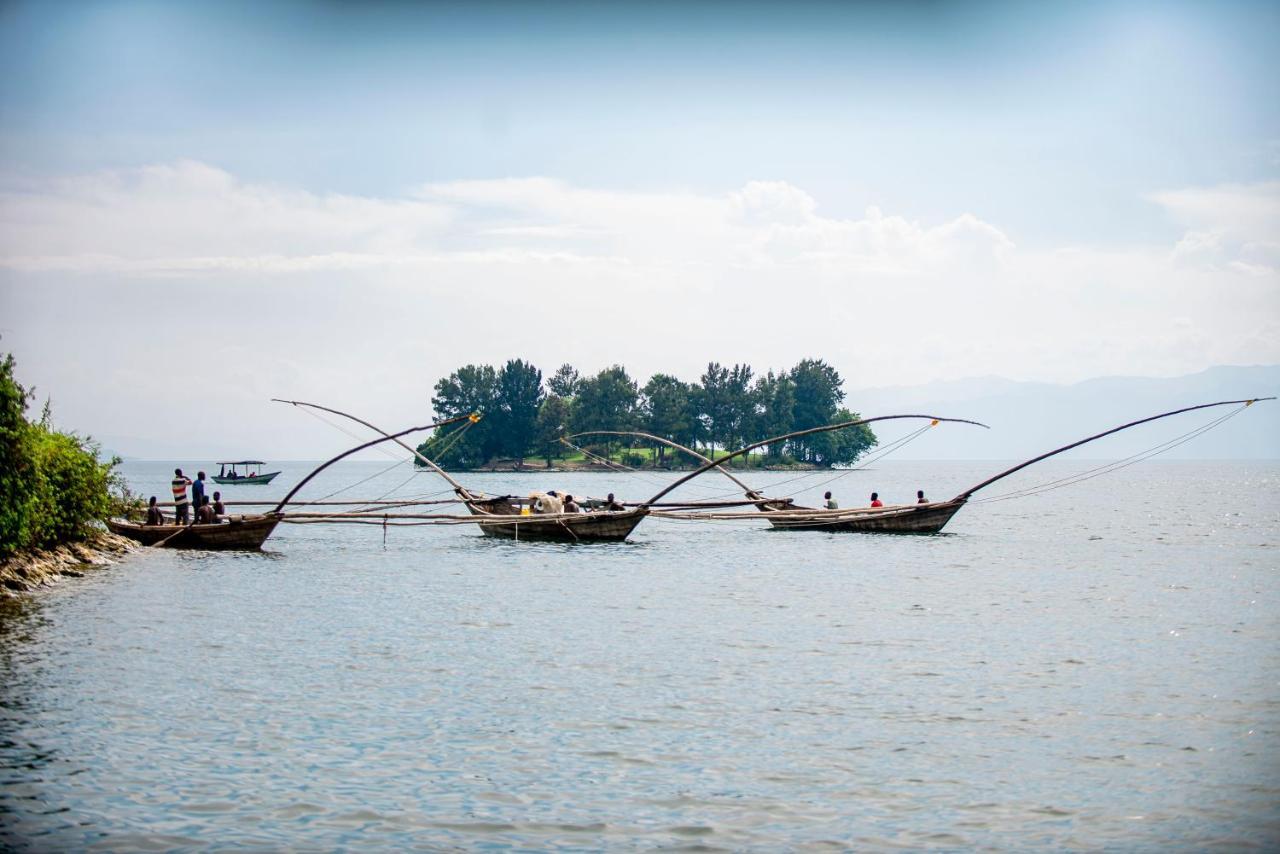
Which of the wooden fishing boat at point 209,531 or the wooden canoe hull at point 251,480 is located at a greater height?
the wooden canoe hull at point 251,480

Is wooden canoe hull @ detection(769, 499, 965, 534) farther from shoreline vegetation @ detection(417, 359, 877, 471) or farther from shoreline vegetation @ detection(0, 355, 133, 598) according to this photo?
shoreline vegetation @ detection(417, 359, 877, 471)

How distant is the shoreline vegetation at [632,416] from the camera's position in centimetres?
15300

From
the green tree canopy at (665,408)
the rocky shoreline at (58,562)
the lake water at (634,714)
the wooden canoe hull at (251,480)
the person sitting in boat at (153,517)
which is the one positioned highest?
the green tree canopy at (665,408)

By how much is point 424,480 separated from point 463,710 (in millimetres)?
143879

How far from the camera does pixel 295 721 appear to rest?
15.4 m

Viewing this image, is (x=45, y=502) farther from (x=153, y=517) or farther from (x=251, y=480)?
(x=251, y=480)

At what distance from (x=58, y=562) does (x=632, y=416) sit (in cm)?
12640

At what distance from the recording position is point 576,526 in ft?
134

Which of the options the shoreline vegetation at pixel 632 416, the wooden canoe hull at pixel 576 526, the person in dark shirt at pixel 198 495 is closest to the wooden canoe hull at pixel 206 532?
the person in dark shirt at pixel 198 495

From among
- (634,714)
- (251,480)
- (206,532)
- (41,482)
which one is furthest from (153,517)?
(251,480)

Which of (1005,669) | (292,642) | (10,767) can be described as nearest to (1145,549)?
(1005,669)

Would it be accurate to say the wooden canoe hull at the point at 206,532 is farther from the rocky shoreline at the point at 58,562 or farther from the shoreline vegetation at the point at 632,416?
the shoreline vegetation at the point at 632,416

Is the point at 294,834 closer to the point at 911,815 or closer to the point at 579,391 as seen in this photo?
the point at 911,815

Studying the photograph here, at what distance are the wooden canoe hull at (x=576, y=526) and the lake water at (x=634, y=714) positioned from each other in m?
7.04
